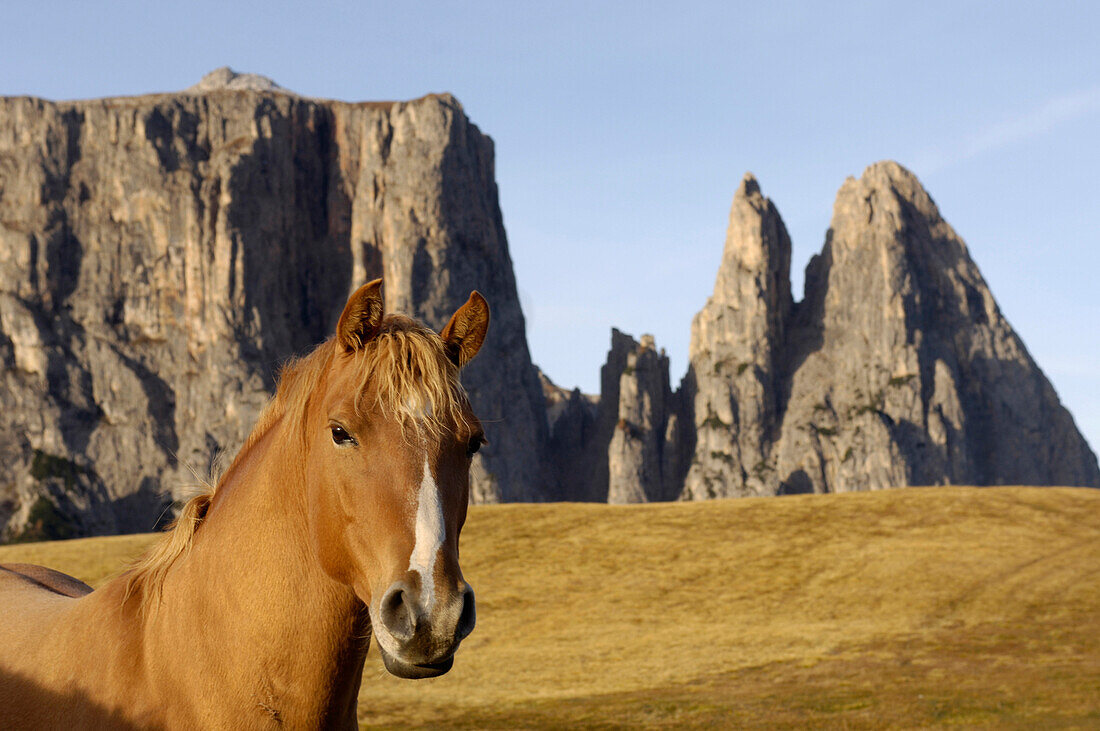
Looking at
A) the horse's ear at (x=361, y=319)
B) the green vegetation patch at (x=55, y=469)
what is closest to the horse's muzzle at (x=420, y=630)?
the horse's ear at (x=361, y=319)

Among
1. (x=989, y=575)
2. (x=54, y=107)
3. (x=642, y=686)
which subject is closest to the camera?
(x=642, y=686)

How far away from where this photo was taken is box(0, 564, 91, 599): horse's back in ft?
18.0

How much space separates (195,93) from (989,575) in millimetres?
119967

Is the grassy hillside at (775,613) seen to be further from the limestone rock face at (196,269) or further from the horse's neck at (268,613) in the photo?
the limestone rock face at (196,269)

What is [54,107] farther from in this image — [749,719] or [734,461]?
[749,719]

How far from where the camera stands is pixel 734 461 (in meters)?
123

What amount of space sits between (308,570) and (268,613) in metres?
0.22

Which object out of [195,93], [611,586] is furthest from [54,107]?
[611,586]

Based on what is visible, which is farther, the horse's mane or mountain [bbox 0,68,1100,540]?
mountain [bbox 0,68,1100,540]

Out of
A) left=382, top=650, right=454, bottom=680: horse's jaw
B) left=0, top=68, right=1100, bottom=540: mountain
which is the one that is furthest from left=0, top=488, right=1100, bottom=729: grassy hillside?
left=0, top=68, right=1100, bottom=540: mountain

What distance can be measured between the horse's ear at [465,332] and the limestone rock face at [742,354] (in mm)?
119940

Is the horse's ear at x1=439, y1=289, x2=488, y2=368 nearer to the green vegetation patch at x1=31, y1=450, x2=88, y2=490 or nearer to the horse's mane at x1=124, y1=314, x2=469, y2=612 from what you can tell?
the horse's mane at x1=124, y1=314, x2=469, y2=612

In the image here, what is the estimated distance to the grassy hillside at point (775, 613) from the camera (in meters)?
14.3

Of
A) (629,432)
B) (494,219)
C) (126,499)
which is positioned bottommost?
(126,499)
